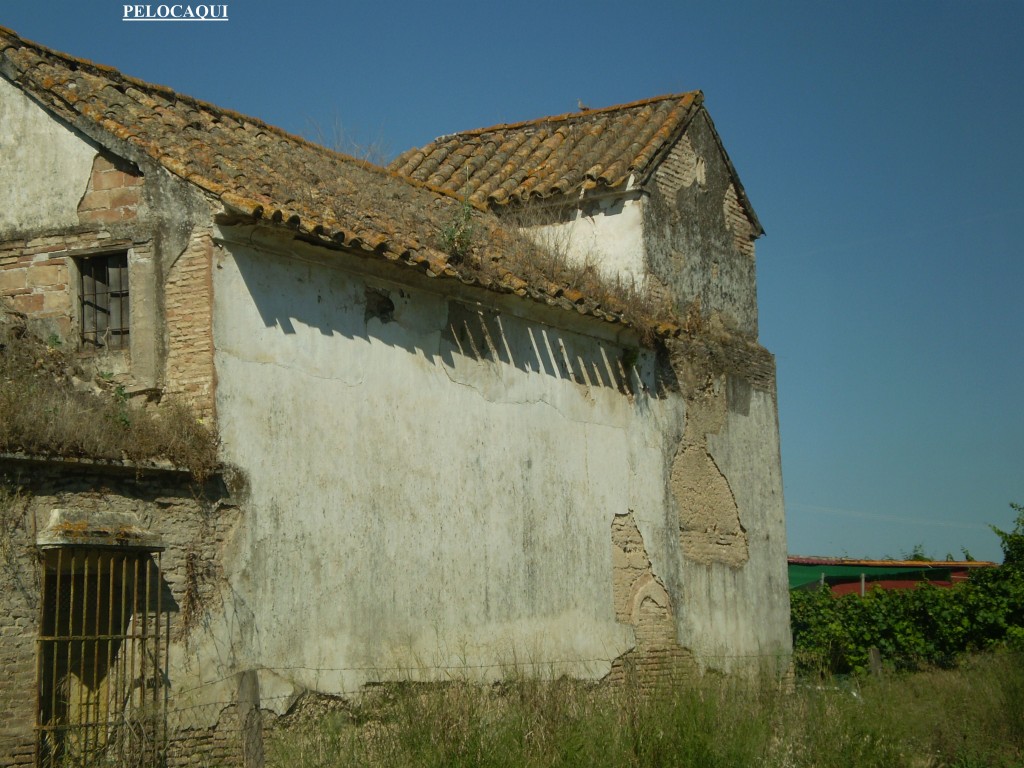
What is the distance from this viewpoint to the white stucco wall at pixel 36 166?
10.7 metres

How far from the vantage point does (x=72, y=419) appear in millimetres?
8906

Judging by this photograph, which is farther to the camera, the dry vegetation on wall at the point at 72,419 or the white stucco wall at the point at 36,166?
the white stucco wall at the point at 36,166

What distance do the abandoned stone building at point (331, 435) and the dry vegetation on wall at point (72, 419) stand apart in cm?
12

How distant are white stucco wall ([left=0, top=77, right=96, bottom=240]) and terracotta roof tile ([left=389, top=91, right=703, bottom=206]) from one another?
547 cm

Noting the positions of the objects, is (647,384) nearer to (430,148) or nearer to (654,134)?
(654,134)

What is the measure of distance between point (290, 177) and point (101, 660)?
4.97 meters

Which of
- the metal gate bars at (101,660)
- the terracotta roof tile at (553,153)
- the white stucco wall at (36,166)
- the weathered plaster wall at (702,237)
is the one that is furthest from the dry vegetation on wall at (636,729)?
the terracotta roof tile at (553,153)

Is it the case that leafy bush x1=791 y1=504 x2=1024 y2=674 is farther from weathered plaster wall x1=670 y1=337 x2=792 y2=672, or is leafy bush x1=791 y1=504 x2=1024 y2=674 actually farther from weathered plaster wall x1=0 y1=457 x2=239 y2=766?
weathered plaster wall x1=0 y1=457 x2=239 y2=766

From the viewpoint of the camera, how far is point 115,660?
29.5ft

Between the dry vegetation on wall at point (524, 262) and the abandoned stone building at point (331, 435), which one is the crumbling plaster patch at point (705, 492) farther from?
the dry vegetation on wall at point (524, 262)

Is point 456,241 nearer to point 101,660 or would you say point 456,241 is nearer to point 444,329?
point 444,329

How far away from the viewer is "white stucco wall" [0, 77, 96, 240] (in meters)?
10.7

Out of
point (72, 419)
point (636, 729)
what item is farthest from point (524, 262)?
point (636, 729)

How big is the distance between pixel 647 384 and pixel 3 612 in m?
8.05
